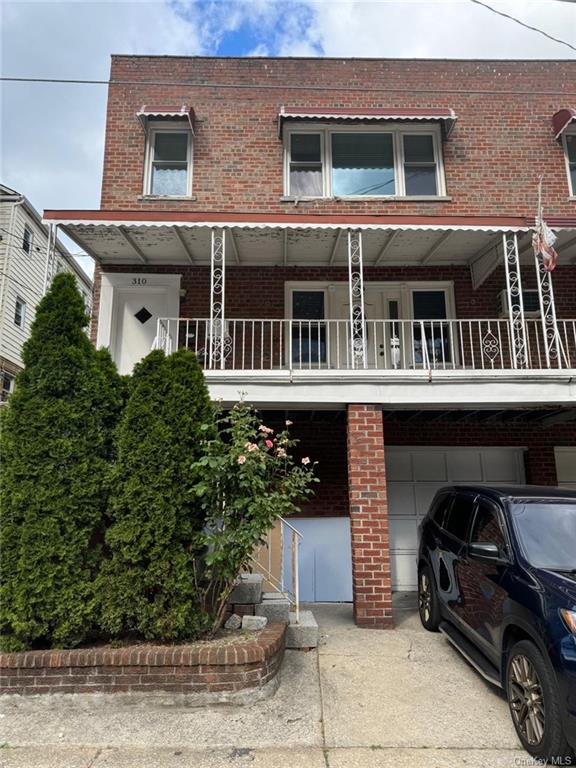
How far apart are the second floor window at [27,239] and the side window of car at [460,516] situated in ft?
53.5

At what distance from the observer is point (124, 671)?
390 cm

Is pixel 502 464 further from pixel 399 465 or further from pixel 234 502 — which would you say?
pixel 234 502

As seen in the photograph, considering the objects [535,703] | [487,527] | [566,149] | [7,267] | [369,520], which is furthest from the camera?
[7,267]

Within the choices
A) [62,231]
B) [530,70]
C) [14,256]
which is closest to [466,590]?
[62,231]

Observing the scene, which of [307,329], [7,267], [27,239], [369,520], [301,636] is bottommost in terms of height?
[301,636]

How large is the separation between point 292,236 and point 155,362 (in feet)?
12.7

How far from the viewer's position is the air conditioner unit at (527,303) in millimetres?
8523

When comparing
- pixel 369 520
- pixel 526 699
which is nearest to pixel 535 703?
pixel 526 699

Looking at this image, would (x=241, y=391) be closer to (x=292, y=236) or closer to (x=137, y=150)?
(x=292, y=236)

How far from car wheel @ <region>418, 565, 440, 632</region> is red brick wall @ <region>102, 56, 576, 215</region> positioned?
634 cm

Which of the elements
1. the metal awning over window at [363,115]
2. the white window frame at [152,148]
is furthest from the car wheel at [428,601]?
the metal awning over window at [363,115]

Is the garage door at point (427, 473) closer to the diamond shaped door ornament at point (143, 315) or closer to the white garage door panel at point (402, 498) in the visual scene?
the white garage door panel at point (402, 498)

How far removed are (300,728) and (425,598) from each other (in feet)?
9.16

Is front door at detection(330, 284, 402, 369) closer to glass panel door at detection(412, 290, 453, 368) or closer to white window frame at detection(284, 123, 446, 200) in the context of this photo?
glass panel door at detection(412, 290, 453, 368)
